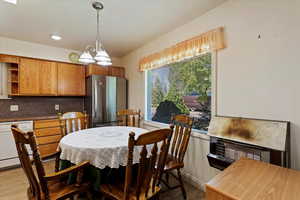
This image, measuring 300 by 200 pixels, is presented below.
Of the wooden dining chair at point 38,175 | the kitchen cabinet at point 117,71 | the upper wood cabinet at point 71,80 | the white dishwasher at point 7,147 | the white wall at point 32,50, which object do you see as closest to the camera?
the wooden dining chair at point 38,175

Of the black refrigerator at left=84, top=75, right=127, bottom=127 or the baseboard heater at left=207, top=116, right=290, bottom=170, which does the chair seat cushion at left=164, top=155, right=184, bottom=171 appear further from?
the black refrigerator at left=84, top=75, right=127, bottom=127

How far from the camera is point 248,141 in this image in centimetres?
147

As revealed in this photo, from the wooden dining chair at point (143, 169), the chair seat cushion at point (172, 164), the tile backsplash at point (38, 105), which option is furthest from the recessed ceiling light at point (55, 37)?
the chair seat cushion at point (172, 164)

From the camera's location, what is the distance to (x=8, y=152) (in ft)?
8.86

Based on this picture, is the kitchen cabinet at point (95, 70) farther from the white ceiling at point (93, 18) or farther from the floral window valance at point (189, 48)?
the floral window valance at point (189, 48)

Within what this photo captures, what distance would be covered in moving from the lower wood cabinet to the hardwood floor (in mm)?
552

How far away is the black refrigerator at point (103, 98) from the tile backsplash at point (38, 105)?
0.37 metres

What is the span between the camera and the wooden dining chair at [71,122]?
7.54 ft

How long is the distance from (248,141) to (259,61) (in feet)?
2.76

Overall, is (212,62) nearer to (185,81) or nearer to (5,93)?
(185,81)

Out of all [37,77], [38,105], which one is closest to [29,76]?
[37,77]

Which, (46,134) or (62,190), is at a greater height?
(46,134)

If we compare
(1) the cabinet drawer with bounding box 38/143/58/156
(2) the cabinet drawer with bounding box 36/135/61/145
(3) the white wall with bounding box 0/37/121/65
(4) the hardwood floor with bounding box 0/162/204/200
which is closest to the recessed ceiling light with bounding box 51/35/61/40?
(3) the white wall with bounding box 0/37/121/65

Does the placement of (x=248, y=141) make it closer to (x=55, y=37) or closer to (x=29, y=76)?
(x=55, y=37)
